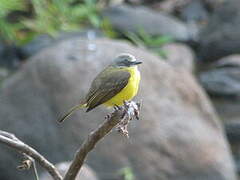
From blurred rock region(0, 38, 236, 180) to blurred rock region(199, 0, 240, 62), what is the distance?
4990mm

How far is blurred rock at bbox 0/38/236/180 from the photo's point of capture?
27.7 ft

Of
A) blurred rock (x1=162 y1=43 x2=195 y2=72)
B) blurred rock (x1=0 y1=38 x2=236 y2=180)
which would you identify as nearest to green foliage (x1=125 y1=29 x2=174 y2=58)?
blurred rock (x1=162 y1=43 x2=195 y2=72)

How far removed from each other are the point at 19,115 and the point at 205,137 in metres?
2.23

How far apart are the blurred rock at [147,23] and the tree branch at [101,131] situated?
10073 mm

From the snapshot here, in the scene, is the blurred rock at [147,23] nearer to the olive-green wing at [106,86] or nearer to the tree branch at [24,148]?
the olive-green wing at [106,86]

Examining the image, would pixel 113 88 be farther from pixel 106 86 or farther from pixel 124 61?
pixel 124 61

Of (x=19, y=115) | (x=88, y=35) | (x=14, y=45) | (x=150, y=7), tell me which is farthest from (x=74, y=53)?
(x=150, y=7)

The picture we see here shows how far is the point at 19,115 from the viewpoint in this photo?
344 inches

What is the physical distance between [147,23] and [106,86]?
997 cm

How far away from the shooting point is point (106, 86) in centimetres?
442

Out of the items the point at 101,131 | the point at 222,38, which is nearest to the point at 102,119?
the point at 101,131

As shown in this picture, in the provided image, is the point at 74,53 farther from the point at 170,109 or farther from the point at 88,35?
the point at 88,35

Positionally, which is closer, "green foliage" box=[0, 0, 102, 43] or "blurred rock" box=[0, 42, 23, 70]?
"green foliage" box=[0, 0, 102, 43]

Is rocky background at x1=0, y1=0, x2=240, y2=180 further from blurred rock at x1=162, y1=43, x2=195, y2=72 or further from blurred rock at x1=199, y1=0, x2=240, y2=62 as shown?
blurred rock at x1=199, y1=0, x2=240, y2=62
